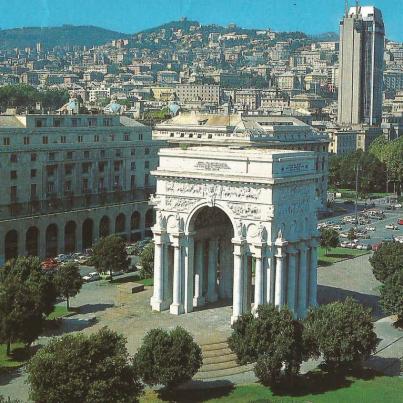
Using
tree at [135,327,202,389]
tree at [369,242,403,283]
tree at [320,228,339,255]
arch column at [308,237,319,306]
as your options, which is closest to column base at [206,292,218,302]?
arch column at [308,237,319,306]

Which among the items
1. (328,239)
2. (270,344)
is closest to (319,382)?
(270,344)

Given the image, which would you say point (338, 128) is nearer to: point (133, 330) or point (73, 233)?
point (73, 233)

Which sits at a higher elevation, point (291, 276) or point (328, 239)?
point (291, 276)

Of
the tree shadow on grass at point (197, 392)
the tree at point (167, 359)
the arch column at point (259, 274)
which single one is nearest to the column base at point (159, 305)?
the arch column at point (259, 274)

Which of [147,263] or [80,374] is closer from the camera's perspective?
[80,374]

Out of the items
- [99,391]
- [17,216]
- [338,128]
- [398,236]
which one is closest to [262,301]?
[99,391]

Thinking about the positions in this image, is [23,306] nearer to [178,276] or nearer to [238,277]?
[178,276]
